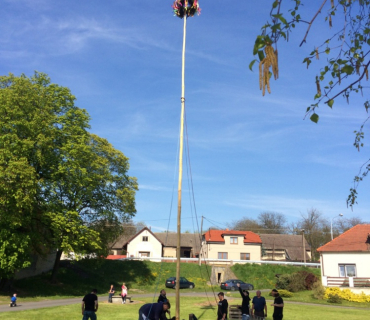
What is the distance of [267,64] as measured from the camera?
181 inches

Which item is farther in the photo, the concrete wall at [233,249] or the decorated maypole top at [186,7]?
the concrete wall at [233,249]

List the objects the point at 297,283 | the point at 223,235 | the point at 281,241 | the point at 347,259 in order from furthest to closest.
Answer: the point at 281,241 < the point at 223,235 < the point at 297,283 < the point at 347,259

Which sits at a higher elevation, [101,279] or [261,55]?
[261,55]

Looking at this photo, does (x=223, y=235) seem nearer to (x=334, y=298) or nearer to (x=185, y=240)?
A: (x=185, y=240)

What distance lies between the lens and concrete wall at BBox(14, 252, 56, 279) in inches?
1504

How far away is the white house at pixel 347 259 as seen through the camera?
1372 inches

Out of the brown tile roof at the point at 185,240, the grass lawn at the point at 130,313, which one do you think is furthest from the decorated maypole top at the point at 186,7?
the brown tile roof at the point at 185,240

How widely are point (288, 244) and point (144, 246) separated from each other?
1227 inches

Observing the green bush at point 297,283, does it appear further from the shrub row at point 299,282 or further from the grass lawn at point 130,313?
the grass lawn at point 130,313

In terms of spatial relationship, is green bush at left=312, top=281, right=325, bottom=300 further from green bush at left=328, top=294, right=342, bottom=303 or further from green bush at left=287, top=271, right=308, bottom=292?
green bush at left=287, top=271, right=308, bottom=292

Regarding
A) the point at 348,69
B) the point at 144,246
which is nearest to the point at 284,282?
the point at 144,246

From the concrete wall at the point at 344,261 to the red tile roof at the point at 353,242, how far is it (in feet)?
1.39

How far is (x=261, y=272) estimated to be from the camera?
Answer: 51.2 m

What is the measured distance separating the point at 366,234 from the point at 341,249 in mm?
3253
